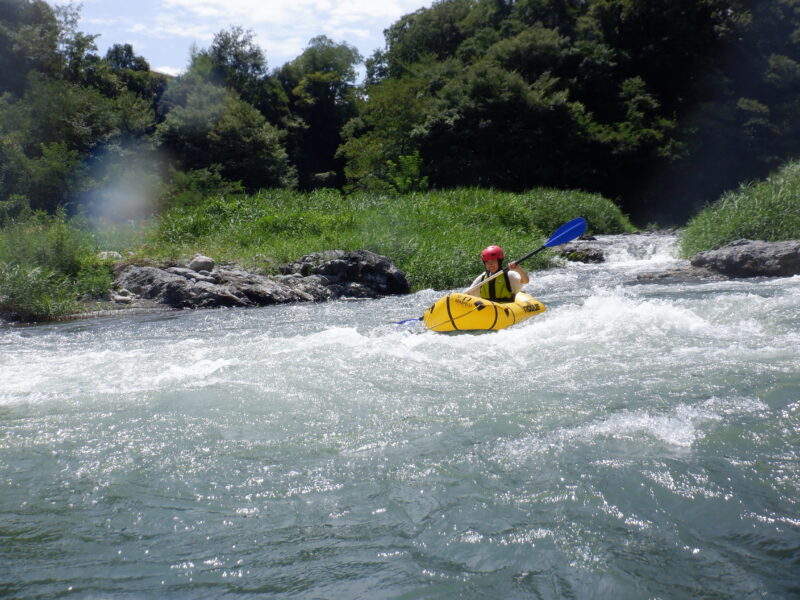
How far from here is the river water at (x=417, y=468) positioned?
207 cm

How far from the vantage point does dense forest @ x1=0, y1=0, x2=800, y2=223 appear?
20.7m

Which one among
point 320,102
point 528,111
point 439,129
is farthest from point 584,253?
point 320,102

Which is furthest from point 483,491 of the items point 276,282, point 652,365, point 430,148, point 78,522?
point 430,148

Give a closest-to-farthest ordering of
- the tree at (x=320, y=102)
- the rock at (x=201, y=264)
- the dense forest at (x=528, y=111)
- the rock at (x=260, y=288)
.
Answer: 1. the rock at (x=260, y=288)
2. the rock at (x=201, y=264)
3. the dense forest at (x=528, y=111)
4. the tree at (x=320, y=102)

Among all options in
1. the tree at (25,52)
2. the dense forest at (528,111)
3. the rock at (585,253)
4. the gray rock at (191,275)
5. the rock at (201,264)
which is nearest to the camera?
the gray rock at (191,275)

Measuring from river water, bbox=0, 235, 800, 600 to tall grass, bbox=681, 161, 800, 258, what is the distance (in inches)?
214

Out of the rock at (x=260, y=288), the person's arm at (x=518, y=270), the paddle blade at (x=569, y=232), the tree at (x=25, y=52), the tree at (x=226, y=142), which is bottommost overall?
the rock at (x=260, y=288)

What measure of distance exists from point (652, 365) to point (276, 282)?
262 inches

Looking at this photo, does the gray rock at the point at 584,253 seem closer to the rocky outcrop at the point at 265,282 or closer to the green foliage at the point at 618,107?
the rocky outcrop at the point at 265,282

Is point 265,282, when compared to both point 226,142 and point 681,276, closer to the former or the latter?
point 681,276

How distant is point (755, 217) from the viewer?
10055mm

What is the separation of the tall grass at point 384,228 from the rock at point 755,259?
3177mm

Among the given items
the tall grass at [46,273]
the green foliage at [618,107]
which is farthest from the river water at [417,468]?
the green foliage at [618,107]

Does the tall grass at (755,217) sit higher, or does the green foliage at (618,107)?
the green foliage at (618,107)
